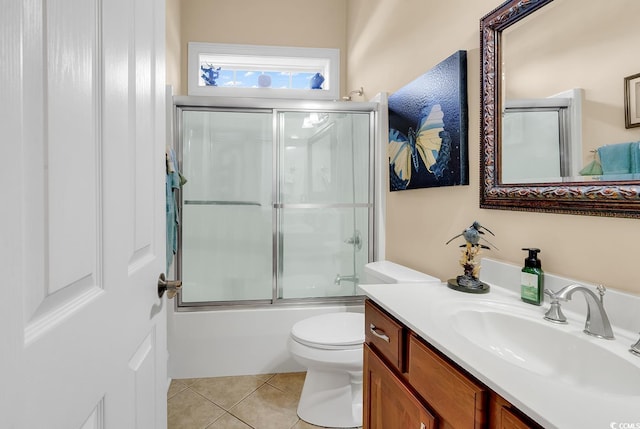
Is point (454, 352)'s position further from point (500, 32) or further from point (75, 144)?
point (500, 32)

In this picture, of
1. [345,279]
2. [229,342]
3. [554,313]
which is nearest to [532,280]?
[554,313]

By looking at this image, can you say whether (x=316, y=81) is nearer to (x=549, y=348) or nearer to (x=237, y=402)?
(x=237, y=402)

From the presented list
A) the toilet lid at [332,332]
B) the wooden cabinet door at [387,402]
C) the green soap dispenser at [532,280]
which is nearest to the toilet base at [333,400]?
the toilet lid at [332,332]

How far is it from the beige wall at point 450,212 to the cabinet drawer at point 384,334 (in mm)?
502

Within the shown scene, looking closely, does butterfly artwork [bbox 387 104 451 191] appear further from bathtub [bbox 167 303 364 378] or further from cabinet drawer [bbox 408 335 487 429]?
bathtub [bbox 167 303 364 378]

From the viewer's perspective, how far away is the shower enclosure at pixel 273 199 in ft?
7.67

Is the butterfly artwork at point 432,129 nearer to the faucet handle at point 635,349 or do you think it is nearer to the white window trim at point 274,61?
the faucet handle at point 635,349

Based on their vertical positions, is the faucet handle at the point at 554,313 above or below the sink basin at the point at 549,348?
above

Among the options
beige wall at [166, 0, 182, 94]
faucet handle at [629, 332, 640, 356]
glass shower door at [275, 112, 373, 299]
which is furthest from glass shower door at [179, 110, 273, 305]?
faucet handle at [629, 332, 640, 356]

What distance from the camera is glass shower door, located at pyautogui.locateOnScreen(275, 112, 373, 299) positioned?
2.44 metres

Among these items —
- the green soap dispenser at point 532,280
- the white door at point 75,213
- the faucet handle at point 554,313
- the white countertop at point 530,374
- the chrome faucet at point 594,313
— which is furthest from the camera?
the green soap dispenser at point 532,280

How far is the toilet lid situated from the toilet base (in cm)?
18

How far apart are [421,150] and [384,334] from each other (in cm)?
100

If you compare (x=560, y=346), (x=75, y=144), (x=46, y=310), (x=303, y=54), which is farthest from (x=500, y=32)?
(x=303, y=54)
